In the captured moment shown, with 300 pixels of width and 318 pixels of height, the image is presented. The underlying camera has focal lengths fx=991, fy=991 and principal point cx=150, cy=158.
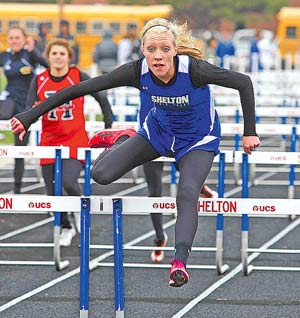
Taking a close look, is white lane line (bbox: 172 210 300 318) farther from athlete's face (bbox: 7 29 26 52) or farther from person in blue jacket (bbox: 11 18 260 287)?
athlete's face (bbox: 7 29 26 52)

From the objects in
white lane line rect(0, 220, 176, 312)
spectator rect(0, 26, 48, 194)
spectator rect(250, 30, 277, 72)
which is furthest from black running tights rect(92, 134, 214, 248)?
spectator rect(250, 30, 277, 72)

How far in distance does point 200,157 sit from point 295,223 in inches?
174

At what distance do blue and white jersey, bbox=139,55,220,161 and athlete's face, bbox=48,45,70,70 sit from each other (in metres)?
2.50

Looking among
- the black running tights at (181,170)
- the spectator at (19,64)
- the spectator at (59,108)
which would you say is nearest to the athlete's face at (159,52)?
the black running tights at (181,170)

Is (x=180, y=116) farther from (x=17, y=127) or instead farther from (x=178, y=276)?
(x=178, y=276)

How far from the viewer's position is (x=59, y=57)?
873 centimetres

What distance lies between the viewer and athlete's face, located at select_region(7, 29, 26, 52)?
11.1 m

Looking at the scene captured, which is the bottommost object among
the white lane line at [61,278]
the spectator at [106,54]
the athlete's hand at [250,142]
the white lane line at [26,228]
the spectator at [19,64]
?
the white lane line at [61,278]

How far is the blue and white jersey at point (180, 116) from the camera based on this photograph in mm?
5977

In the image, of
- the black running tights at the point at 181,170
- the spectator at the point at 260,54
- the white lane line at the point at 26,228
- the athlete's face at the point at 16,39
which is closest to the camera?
the black running tights at the point at 181,170

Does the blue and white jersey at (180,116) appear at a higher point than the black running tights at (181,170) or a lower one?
higher

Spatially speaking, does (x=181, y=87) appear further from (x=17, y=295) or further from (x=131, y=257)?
(x=131, y=257)

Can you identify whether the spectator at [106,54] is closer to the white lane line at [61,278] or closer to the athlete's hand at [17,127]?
the white lane line at [61,278]

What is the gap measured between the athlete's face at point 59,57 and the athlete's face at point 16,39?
2.47 m
